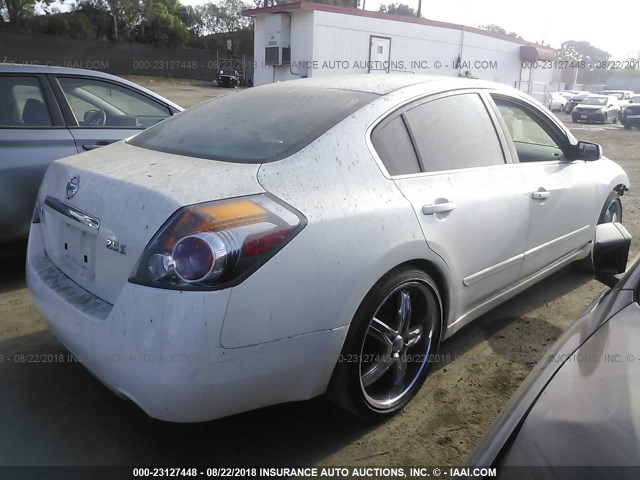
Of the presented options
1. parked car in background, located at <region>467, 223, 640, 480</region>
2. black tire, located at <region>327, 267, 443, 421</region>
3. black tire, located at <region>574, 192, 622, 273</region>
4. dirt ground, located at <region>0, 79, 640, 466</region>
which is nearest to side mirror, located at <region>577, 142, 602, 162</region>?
black tire, located at <region>574, 192, 622, 273</region>

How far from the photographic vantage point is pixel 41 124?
404 cm

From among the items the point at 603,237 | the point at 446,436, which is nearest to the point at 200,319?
the point at 446,436

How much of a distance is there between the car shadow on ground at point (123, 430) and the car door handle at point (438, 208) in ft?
3.37

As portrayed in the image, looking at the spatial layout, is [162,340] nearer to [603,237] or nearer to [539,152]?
[603,237]

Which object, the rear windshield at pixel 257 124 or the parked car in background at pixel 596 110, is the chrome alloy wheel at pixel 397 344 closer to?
the rear windshield at pixel 257 124

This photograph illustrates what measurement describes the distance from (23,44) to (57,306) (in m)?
38.8

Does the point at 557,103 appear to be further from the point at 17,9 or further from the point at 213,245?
the point at 17,9

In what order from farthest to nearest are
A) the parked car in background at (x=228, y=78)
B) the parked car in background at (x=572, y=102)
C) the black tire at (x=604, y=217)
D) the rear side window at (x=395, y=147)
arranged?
the parked car in background at (x=228, y=78) < the parked car in background at (x=572, y=102) < the black tire at (x=604, y=217) < the rear side window at (x=395, y=147)

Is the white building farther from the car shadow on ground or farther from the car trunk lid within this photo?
the car shadow on ground

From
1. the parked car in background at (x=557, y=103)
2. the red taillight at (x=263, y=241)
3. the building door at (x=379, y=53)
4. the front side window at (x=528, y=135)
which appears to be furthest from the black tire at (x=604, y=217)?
the parked car in background at (x=557, y=103)

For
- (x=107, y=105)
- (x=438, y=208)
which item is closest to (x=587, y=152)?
(x=438, y=208)

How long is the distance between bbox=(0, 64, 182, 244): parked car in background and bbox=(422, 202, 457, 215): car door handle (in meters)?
2.83

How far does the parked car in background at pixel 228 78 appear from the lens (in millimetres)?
35906

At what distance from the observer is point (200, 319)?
176cm
